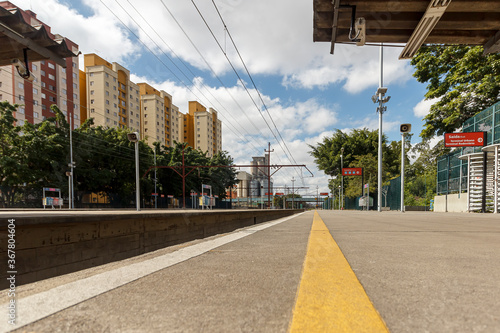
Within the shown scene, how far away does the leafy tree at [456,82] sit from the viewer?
822 inches

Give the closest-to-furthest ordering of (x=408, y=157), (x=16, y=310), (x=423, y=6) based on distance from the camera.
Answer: (x=16, y=310) → (x=423, y=6) → (x=408, y=157)

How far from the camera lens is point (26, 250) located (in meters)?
2.67

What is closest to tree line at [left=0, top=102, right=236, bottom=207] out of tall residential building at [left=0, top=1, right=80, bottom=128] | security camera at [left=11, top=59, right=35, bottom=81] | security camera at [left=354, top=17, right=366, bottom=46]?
tall residential building at [left=0, top=1, right=80, bottom=128]

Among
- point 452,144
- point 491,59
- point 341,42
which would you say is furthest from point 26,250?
point 491,59

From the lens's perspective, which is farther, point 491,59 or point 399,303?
point 491,59

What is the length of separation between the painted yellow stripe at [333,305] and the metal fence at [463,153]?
67.2 ft

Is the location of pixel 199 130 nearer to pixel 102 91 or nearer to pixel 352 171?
pixel 102 91

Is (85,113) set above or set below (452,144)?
above

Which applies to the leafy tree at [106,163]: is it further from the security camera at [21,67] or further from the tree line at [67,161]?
the security camera at [21,67]

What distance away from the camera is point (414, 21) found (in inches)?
253

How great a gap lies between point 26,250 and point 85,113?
82483 mm

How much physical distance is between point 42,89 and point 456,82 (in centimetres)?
7081

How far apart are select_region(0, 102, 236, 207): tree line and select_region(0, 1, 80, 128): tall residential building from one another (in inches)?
783

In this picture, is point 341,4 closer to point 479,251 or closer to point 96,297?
point 479,251
